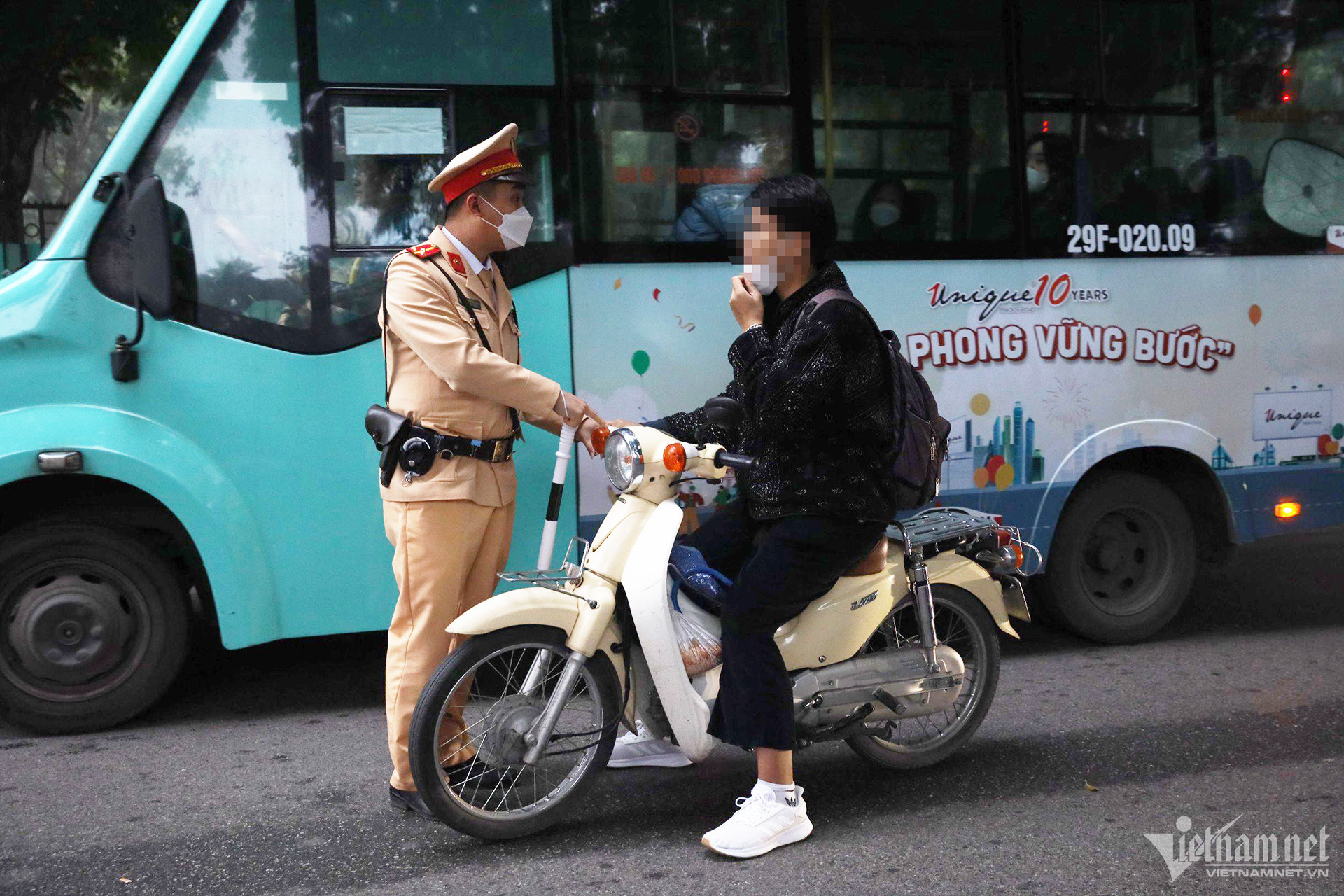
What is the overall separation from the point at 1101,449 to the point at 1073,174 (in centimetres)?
125

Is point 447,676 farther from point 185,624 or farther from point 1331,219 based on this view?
point 1331,219

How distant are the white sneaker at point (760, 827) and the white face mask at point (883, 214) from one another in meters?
2.56

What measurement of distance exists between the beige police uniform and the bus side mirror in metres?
1.10

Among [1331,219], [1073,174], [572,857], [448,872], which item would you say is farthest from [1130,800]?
[1331,219]

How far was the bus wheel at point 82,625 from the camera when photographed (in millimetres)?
4316

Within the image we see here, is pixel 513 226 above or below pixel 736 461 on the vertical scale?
above

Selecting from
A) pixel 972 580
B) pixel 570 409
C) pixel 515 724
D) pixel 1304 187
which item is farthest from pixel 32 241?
pixel 1304 187

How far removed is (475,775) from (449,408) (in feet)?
3.68

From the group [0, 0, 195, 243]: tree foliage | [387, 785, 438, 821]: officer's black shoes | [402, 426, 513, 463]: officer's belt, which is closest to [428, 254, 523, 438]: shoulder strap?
[402, 426, 513, 463]: officer's belt

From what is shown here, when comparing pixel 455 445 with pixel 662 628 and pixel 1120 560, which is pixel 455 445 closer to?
pixel 662 628

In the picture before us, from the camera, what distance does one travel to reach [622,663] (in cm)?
351

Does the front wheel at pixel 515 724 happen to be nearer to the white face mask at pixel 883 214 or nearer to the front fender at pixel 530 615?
the front fender at pixel 530 615

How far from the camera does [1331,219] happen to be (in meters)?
5.60

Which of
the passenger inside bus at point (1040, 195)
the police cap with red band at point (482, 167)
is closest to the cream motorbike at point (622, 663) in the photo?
the police cap with red band at point (482, 167)
